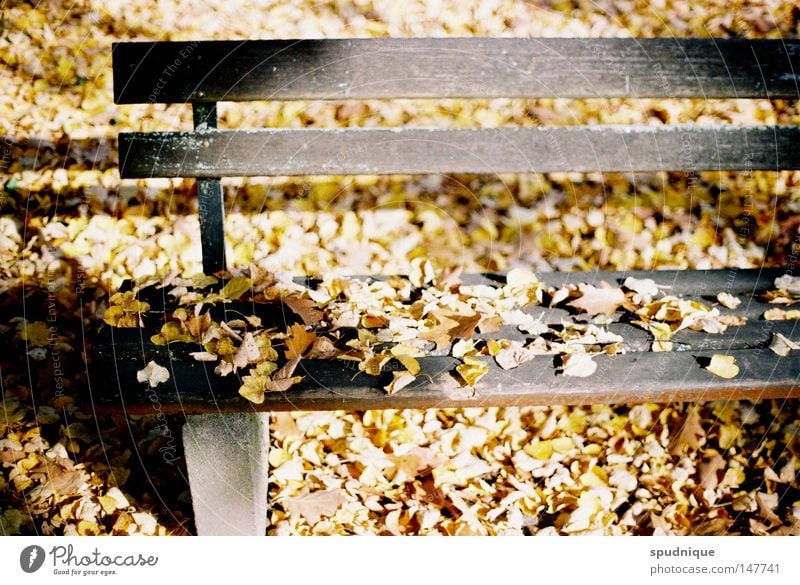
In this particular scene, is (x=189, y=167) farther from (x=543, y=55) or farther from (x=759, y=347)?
(x=759, y=347)

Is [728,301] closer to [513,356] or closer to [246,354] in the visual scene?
→ [513,356]

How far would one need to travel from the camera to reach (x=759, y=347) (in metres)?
1.70

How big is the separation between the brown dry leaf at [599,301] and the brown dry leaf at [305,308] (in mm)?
683

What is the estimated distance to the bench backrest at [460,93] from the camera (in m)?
1.92

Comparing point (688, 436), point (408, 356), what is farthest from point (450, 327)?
point (688, 436)

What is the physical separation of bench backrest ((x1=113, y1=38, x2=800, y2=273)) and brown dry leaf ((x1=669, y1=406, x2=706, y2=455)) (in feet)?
2.64

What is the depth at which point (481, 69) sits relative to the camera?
6.50 ft

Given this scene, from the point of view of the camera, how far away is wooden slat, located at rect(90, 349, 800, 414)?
4.92 feet

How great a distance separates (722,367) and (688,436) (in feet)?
2.04

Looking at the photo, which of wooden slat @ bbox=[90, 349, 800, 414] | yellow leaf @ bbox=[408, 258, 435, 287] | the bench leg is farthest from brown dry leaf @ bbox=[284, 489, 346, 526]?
yellow leaf @ bbox=[408, 258, 435, 287]

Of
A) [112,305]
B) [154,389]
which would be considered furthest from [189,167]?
[154,389]

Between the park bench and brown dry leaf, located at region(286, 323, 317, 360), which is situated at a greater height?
the park bench

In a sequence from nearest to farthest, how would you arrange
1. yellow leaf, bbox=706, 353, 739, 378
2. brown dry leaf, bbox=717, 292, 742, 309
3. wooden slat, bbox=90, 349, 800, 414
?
wooden slat, bbox=90, 349, 800, 414 < yellow leaf, bbox=706, 353, 739, 378 < brown dry leaf, bbox=717, 292, 742, 309

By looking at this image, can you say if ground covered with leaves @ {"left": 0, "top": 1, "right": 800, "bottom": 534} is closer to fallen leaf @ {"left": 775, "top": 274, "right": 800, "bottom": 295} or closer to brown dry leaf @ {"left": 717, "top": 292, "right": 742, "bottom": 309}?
brown dry leaf @ {"left": 717, "top": 292, "right": 742, "bottom": 309}
